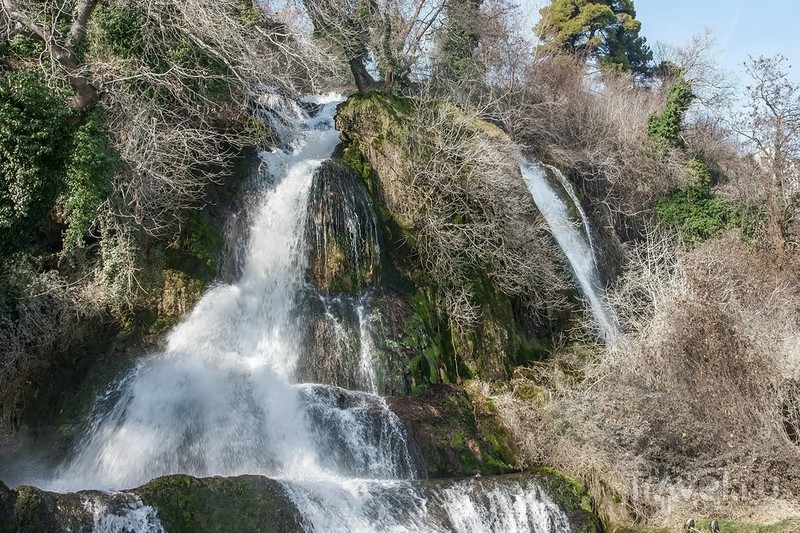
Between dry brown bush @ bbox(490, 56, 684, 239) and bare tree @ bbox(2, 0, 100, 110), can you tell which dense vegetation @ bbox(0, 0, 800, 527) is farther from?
dry brown bush @ bbox(490, 56, 684, 239)

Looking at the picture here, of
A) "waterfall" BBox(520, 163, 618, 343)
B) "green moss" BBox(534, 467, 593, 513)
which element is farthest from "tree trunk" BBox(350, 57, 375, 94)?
"green moss" BBox(534, 467, 593, 513)

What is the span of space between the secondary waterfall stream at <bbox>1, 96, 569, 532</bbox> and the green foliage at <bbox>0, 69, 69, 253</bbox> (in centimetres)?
261

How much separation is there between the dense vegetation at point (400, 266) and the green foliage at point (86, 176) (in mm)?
29

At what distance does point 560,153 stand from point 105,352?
13.7m

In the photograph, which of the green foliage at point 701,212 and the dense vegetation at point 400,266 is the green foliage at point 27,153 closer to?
the dense vegetation at point 400,266

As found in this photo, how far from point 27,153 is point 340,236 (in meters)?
4.97

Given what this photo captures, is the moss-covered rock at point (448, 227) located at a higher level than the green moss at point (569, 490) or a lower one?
higher

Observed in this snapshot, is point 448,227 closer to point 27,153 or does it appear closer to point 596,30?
point 27,153

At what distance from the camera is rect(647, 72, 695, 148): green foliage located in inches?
809

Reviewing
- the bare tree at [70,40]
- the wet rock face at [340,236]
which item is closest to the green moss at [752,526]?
the wet rock face at [340,236]

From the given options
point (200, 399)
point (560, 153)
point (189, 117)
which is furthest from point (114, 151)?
point (560, 153)

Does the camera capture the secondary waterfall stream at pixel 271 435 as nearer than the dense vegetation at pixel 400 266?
Yes

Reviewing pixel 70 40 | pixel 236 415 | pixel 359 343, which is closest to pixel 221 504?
pixel 236 415

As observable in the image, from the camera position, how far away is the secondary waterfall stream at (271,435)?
25.1 feet
